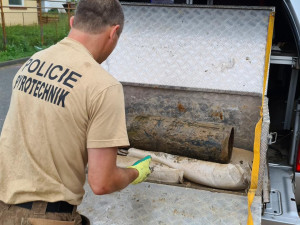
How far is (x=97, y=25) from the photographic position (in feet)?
5.11

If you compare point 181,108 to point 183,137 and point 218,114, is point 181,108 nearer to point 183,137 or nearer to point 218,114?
point 218,114

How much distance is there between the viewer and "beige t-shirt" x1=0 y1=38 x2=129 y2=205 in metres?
1.45

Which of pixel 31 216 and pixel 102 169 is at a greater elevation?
pixel 102 169

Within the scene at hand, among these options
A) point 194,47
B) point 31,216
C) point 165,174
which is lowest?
point 165,174

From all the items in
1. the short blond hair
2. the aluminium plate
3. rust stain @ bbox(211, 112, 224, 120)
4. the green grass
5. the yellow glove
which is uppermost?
the short blond hair

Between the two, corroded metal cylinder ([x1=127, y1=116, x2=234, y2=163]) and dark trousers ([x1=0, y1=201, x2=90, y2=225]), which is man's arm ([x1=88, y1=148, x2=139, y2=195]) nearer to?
dark trousers ([x1=0, y1=201, x2=90, y2=225])

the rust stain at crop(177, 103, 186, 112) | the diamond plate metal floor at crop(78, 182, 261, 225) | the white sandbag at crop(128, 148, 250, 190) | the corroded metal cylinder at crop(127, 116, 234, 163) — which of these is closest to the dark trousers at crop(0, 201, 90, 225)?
the diamond plate metal floor at crop(78, 182, 261, 225)

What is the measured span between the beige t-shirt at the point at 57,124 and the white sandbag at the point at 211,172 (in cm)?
98

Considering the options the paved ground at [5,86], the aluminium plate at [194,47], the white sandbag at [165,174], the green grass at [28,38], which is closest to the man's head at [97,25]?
the white sandbag at [165,174]

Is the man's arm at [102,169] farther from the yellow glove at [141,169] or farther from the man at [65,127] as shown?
the yellow glove at [141,169]

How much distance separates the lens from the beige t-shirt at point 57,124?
145 cm

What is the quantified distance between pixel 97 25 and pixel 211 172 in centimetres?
129

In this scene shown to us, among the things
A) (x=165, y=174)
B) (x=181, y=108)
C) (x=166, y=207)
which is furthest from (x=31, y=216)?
(x=181, y=108)

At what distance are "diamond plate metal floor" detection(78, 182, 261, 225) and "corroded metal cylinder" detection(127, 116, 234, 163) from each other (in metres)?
0.39
